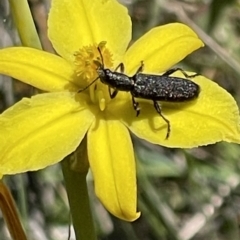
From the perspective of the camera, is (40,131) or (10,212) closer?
(40,131)

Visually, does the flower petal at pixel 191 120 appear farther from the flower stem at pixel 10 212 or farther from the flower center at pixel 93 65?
the flower stem at pixel 10 212

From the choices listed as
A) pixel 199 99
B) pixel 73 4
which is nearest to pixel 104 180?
pixel 199 99

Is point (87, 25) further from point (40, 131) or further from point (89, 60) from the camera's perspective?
point (40, 131)

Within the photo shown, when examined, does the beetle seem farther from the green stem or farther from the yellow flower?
the green stem

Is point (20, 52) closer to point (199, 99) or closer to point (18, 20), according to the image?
point (18, 20)

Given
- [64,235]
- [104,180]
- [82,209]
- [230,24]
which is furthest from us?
[230,24]

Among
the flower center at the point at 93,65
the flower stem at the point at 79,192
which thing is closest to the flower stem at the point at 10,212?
the flower stem at the point at 79,192

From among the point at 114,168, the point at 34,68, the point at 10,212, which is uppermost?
the point at 34,68

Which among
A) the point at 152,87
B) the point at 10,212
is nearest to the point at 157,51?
the point at 152,87
